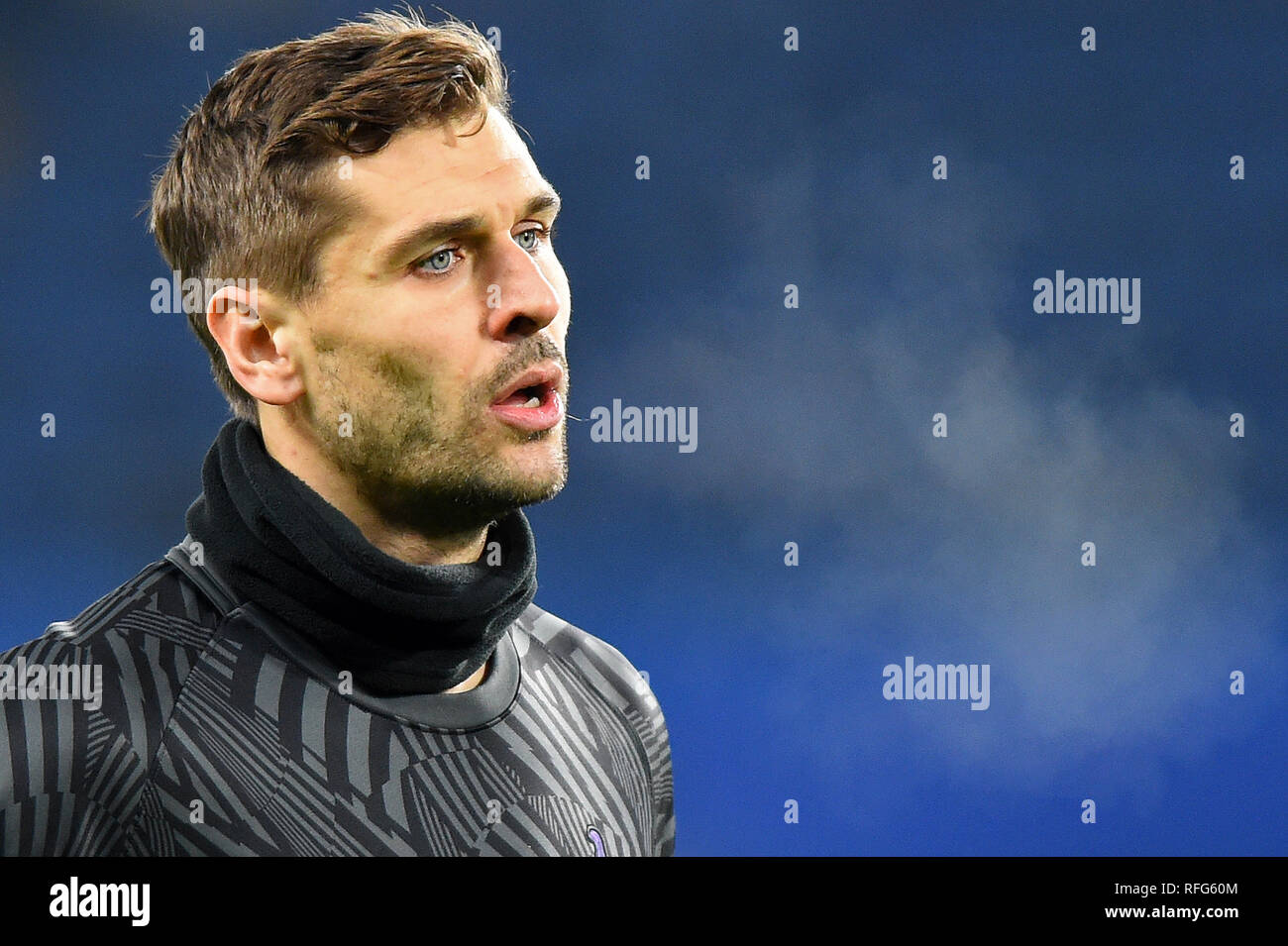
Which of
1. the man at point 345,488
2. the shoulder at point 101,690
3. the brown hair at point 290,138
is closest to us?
the shoulder at point 101,690

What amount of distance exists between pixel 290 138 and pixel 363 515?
0.89m

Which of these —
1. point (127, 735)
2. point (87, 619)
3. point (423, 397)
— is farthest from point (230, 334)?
point (127, 735)

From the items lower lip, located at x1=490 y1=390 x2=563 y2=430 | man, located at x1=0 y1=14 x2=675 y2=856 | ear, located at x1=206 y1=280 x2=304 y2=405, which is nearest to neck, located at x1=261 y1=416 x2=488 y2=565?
man, located at x1=0 y1=14 x2=675 y2=856

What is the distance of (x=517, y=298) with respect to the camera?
10.3 ft

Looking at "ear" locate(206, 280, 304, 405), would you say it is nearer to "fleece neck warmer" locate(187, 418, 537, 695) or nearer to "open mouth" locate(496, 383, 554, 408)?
"fleece neck warmer" locate(187, 418, 537, 695)

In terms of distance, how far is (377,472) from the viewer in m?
3.21

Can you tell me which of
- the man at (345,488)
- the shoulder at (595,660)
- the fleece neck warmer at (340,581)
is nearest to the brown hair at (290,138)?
the man at (345,488)

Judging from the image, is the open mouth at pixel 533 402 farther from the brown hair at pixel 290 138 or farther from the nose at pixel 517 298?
the brown hair at pixel 290 138

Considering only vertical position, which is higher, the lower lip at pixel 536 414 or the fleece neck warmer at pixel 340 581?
the lower lip at pixel 536 414

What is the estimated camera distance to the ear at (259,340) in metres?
3.22

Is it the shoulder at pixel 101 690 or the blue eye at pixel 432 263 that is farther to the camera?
the blue eye at pixel 432 263

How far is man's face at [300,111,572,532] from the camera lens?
10.2 ft

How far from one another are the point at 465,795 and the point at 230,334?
4.03 ft

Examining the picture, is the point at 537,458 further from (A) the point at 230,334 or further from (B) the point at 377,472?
(A) the point at 230,334
